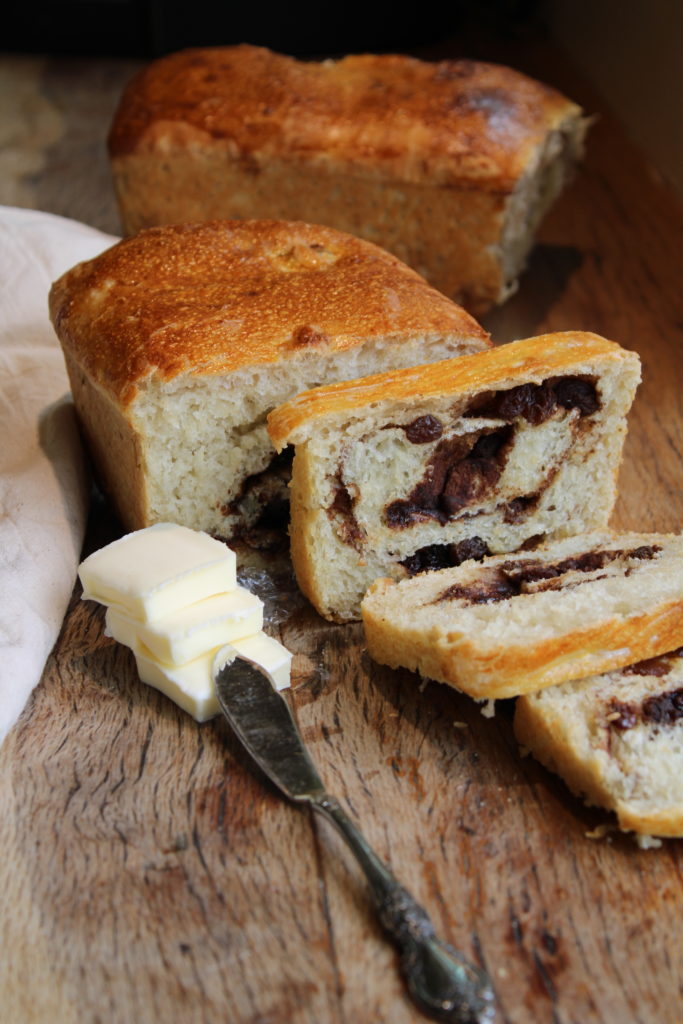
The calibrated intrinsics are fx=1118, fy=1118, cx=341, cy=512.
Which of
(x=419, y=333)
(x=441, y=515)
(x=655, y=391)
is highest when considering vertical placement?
(x=419, y=333)

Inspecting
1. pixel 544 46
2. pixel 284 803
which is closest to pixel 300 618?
pixel 284 803

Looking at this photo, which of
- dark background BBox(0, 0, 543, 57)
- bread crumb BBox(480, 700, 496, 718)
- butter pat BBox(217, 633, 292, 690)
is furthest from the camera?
dark background BBox(0, 0, 543, 57)

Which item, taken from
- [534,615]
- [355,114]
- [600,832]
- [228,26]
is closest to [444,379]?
[534,615]

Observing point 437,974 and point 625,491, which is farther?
point 625,491

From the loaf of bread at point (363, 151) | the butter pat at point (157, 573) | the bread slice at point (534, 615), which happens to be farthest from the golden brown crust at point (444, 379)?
the loaf of bread at point (363, 151)

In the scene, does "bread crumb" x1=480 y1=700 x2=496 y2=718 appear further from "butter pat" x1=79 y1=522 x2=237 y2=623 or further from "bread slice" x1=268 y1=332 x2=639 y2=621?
"butter pat" x1=79 y1=522 x2=237 y2=623

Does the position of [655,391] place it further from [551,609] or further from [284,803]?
[284,803]

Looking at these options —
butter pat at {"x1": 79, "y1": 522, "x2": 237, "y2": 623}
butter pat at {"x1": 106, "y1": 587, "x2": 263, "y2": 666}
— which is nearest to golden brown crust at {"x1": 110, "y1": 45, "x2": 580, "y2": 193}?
butter pat at {"x1": 79, "y1": 522, "x2": 237, "y2": 623}
